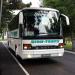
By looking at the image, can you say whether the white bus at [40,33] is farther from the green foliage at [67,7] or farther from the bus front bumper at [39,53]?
the green foliage at [67,7]

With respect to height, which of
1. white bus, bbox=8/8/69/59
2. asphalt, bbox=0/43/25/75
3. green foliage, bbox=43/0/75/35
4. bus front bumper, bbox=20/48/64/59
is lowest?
asphalt, bbox=0/43/25/75

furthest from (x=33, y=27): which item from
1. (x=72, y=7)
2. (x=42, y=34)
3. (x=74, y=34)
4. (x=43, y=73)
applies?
(x=74, y=34)

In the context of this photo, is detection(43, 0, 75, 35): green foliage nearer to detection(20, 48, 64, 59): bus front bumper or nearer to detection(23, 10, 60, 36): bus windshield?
detection(23, 10, 60, 36): bus windshield

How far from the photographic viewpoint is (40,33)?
52.8 feet

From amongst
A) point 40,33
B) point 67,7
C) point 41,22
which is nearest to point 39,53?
point 40,33

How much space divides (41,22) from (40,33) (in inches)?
27.4

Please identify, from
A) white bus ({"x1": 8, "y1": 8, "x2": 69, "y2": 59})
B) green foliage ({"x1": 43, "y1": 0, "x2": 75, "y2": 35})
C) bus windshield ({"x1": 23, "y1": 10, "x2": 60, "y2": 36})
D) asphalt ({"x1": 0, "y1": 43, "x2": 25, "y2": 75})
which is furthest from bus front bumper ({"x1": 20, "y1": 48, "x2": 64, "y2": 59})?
green foliage ({"x1": 43, "y1": 0, "x2": 75, "y2": 35})

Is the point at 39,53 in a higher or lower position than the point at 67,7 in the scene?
lower

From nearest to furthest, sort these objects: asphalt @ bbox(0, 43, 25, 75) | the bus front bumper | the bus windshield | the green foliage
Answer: asphalt @ bbox(0, 43, 25, 75)
the bus front bumper
the bus windshield
the green foliage

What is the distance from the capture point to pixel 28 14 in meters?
16.4

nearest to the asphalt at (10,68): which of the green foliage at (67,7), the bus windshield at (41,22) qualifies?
the bus windshield at (41,22)

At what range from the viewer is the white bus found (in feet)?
52.3

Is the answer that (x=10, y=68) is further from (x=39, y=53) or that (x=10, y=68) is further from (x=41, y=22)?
(x=41, y=22)

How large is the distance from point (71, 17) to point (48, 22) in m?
24.7
